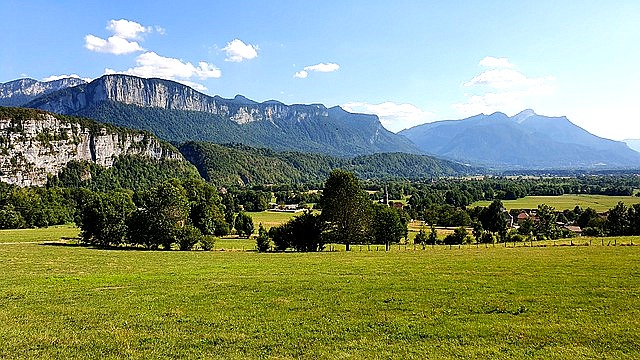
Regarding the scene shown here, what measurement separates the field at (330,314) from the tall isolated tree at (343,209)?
33.1m

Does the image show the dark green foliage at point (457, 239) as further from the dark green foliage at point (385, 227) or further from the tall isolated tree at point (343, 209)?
the tall isolated tree at point (343, 209)

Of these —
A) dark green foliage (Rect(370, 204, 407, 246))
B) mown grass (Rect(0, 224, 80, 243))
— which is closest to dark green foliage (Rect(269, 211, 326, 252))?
dark green foliage (Rect(370, 204, 407, 246))

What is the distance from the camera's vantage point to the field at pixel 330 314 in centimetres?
1594

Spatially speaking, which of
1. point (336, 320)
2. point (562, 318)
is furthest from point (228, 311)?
point (562, 318)

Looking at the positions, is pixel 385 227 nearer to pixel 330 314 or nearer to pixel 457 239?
pixel 457 239

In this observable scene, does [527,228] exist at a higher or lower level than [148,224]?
lower

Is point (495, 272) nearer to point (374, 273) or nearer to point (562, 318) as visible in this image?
point (374, 273)

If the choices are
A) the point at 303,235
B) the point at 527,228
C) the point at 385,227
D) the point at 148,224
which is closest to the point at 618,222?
the point at 527,228

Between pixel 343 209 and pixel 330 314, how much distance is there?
4850cm

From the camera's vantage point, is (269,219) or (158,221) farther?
(269,219)

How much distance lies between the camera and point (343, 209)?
68.9 meters

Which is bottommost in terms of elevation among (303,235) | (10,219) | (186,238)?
(303,235)

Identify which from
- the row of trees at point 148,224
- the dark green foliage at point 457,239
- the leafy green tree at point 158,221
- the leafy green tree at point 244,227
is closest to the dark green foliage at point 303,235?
the row of trees at point 148,224

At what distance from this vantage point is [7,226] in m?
108
